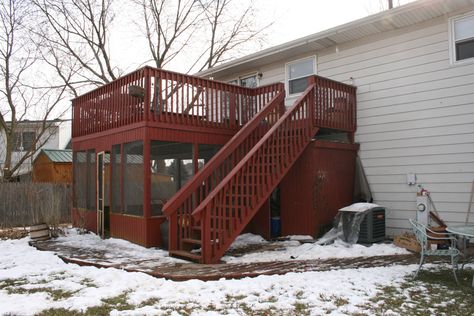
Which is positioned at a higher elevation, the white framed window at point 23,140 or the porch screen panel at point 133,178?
the white framed window at point 23,140

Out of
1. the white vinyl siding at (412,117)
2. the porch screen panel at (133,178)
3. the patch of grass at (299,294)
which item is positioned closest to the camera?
the patch of grass at (299,294)

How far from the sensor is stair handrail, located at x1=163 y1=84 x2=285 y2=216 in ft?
23.8

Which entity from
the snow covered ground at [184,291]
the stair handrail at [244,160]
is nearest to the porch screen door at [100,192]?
the snow covered ground at [184,291]

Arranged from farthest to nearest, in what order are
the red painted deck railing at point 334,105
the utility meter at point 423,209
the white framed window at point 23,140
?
the white framed window at point 23,140 < the red painted deck railing at point 334,105 < the utility meter at point 423,209

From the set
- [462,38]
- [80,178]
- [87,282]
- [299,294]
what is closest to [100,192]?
[80,178]

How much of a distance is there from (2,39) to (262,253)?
17112 mm

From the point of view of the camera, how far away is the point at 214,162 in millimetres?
7922

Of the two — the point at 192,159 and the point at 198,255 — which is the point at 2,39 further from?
the point at 198,255

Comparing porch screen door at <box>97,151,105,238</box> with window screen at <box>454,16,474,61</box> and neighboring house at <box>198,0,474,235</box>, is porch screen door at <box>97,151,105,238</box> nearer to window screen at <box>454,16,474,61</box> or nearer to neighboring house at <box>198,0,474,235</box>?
neighboring house at <box>198,0,474,235</box>

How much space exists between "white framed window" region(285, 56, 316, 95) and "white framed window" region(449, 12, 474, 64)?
3.36 metres

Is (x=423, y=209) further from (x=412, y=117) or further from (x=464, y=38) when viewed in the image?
(x=464, y=38)

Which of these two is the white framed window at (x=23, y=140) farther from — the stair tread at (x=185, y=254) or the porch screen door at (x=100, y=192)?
the stair tread at (x=185, y=254)

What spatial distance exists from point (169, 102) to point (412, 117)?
4991mm

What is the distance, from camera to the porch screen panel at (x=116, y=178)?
363 inches
